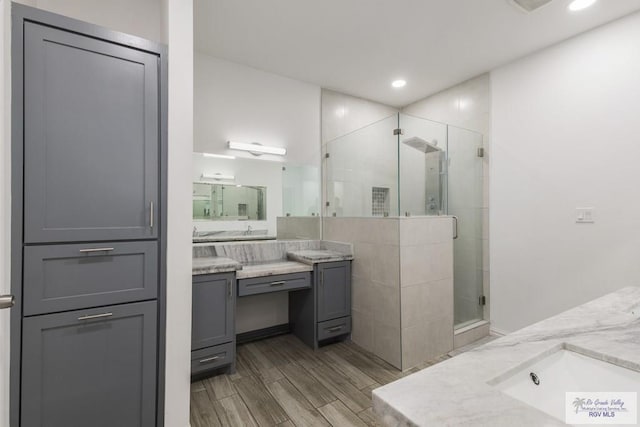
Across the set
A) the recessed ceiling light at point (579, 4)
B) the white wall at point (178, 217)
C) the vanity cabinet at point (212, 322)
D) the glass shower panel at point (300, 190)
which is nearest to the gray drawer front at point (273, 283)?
the vanity cabinet at point (212, 322)

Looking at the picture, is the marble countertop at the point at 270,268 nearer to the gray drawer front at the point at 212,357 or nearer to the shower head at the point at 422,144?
the gray drawer front at the point at 212,357

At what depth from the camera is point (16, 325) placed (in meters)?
1.26

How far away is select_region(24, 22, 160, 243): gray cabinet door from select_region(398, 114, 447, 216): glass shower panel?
181 cm

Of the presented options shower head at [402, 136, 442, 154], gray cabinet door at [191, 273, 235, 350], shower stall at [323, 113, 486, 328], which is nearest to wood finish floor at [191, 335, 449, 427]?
gray cabinet door at [191, 273, 235, 350]

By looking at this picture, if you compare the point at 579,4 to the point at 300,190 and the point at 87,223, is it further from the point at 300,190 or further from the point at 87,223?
the point at 87,223

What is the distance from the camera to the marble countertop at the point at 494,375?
552 millimetres

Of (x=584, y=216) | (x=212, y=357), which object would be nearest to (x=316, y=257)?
(x=212, y=357)

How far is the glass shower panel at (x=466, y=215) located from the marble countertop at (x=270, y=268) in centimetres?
150

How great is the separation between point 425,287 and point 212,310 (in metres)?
1.70

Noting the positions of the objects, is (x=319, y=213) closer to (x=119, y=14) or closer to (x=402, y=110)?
(x=402, y=110)

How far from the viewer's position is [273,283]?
94.1 inches

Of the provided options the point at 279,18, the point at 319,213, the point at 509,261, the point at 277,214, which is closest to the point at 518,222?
the point at 509,261

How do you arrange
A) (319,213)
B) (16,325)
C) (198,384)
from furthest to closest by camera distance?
(319,213) → (198,384) → (16,325)

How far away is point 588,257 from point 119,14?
3855mm
